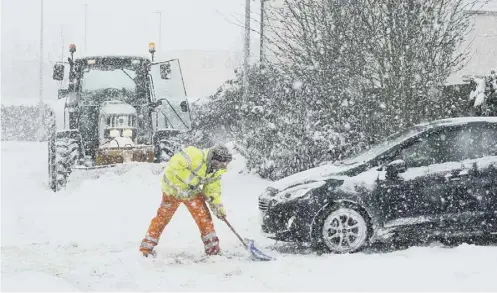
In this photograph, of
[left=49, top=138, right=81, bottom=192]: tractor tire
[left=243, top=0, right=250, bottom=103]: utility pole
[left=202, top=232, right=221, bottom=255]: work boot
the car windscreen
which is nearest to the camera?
[left=202, top=232, right=221, bottom=255]: work boot

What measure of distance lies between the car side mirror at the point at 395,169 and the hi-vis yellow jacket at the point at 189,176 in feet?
6.41

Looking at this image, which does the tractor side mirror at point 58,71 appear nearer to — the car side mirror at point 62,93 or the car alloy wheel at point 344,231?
the car side mirror at point 62,93

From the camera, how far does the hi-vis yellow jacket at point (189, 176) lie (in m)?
7.66

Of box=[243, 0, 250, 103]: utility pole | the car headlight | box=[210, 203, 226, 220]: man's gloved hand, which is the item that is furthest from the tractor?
the car headlight

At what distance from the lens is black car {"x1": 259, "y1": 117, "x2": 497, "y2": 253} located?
7832mm

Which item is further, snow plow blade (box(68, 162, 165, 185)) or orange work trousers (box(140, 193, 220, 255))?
snow plow blade (box(68, 162, 165, 185))

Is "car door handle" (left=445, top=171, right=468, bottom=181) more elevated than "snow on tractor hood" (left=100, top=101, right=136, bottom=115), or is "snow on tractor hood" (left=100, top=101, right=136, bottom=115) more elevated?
"snow on tractor hood" (left=100, top=101, right=136, bottom=115)

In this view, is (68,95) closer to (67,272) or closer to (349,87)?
(349,87)

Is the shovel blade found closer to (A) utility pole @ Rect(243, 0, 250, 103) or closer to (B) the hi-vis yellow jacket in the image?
(B) the hi-vis yellow jacket

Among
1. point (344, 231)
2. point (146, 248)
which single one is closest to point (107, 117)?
point (146, 248)

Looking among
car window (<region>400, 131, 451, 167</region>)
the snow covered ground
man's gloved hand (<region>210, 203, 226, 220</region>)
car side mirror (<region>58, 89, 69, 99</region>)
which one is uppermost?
car side mirror (<region>58, 89, 69, 99</region>)

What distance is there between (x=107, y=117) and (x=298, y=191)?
6.32m

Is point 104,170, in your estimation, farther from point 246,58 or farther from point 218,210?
point 246,58

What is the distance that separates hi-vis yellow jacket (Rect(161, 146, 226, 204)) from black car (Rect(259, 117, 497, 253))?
0.85 meters
